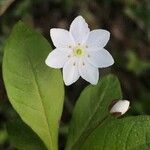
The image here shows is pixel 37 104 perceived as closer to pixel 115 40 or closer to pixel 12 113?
pixel 12 113

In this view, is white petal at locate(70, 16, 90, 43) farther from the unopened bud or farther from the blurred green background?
the blurred green background

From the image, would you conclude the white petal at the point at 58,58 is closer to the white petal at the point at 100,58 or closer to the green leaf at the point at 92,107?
the white petal at the point at 100,58

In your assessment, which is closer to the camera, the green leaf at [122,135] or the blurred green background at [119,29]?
the green leaf at [122,135]

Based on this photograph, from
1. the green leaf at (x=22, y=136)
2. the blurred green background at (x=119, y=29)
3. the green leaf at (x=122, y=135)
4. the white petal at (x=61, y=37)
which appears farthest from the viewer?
the blurred green background at (x=119, y=29)

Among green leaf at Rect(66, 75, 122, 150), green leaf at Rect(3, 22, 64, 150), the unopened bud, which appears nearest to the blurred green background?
green leaf at Rect(66, 75, 122, 150)

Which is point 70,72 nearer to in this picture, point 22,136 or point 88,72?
point 88,72

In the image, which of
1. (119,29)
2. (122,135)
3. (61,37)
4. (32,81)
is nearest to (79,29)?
(61,37)

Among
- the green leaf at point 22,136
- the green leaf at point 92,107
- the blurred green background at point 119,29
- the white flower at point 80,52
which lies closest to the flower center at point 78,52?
the white flower at point 80,52
